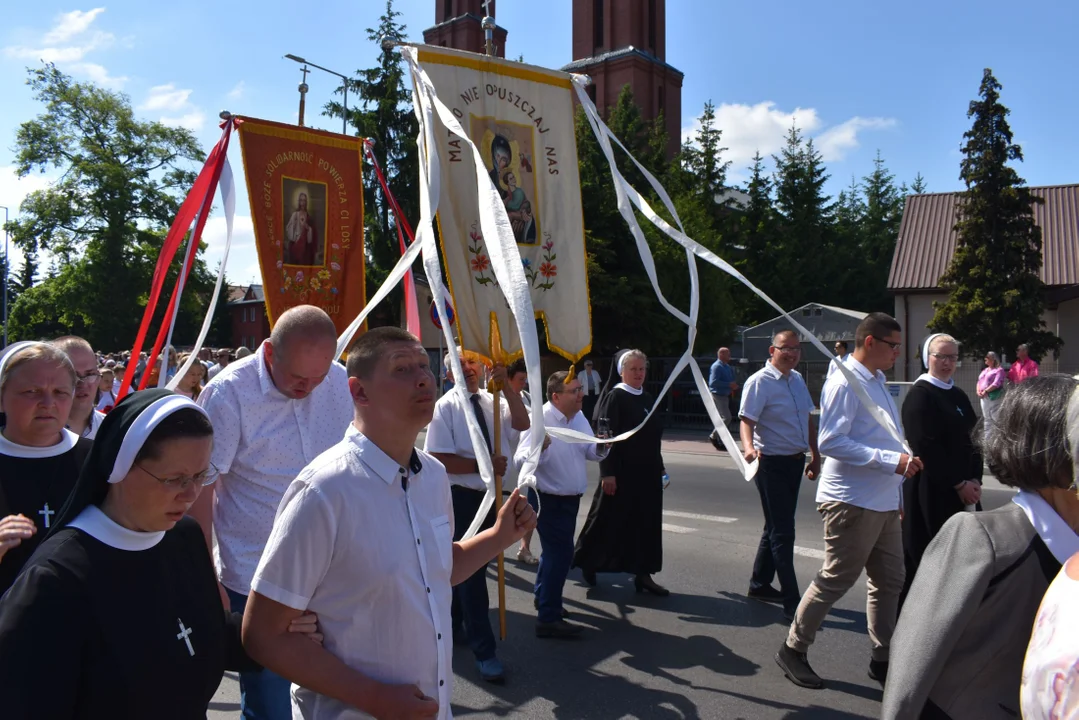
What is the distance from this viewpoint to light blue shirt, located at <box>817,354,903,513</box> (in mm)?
4473

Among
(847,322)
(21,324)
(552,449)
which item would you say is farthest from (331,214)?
(21,324)

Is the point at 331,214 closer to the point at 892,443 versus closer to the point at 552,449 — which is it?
the point at 552,449

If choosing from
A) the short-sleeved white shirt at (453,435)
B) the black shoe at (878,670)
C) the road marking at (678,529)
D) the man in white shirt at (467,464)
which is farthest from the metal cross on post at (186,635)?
the road marking at (678,529)

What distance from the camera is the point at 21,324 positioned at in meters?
48.9

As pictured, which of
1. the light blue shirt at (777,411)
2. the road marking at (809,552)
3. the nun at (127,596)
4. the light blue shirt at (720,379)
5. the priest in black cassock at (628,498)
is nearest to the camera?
the nun at (127,596)

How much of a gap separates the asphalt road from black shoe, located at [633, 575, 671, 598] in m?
0.07

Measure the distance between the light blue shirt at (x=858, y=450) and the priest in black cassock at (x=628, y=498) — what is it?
174cm

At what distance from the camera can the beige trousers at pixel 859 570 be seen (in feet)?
14.4

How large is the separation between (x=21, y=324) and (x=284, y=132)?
→ 169 feet

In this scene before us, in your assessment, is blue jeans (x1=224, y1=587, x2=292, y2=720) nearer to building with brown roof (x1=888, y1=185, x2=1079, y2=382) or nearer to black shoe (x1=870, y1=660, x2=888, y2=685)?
black shoe (x1=870, y1=660, x2=888, y2=685)

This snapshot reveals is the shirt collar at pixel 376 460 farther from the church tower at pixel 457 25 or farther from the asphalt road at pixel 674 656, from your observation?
the church tower at pixel 457 25

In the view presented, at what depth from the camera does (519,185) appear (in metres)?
4.00

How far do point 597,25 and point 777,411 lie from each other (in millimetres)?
43626

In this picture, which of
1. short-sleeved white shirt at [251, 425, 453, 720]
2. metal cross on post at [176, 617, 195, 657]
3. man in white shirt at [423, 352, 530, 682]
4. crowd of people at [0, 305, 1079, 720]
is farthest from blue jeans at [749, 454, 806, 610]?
metal cross on post at [176, 617, 195, 657]
